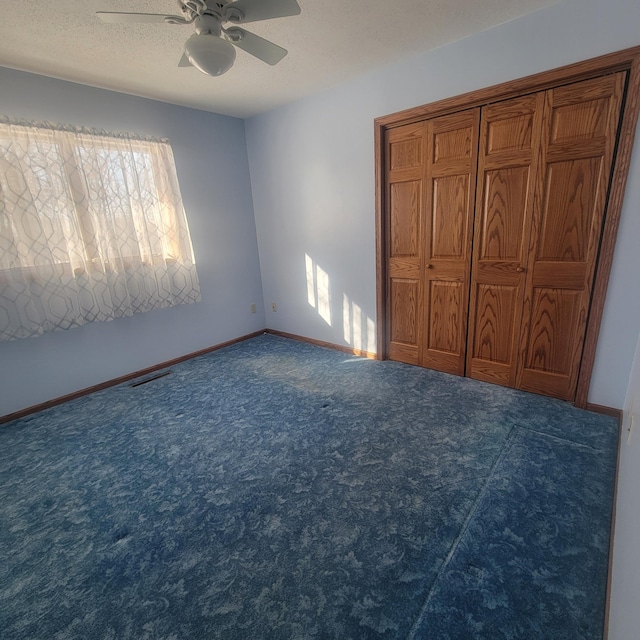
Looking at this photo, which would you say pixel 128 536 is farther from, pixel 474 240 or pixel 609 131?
pixel 609 131

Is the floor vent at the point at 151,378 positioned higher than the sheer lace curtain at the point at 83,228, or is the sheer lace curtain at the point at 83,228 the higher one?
the sheer lace curtain at the point at 83,228

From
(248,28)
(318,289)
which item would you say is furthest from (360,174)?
(248,28)

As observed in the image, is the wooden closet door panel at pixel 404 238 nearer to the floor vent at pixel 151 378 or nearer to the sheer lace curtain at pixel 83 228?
the sheer lace curtain at pixel 83 228

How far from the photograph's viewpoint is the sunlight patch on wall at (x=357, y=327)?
134 inches

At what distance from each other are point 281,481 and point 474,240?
2.21 m

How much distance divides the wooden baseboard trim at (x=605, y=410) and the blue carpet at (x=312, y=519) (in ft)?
0.34

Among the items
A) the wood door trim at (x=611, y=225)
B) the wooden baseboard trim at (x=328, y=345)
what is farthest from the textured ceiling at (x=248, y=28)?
the wooden baseboard trim at (x=328, y=345)

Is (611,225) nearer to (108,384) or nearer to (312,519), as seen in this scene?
(312,519)

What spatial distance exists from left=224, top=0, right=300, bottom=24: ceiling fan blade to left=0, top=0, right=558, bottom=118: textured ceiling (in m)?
0.51

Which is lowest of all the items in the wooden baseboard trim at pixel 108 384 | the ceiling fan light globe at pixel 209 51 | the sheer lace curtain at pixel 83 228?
the wooden baseboard trim at pixel 108 384

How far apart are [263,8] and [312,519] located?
7.70ft

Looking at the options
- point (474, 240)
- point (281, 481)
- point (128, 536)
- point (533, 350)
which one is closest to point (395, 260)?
point (474, 240)

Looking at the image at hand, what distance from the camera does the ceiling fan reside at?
1.46 m

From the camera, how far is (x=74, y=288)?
9.05ft
